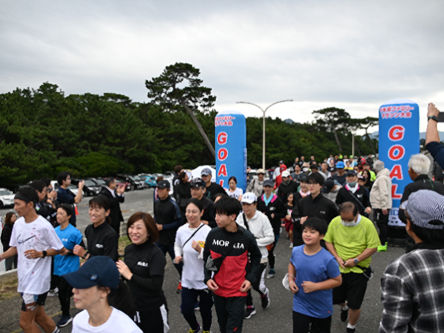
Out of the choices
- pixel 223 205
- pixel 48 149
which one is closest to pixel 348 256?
pixel 223 205

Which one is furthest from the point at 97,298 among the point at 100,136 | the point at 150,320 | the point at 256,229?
the point at 100,136

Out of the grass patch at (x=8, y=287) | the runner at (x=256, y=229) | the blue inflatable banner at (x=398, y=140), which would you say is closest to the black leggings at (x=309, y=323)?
the runner at (x=256, y=229)

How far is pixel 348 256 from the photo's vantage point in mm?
4461

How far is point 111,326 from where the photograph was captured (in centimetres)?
205

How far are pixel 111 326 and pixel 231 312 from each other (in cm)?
189

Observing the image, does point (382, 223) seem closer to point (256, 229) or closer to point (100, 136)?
point (256, 229)

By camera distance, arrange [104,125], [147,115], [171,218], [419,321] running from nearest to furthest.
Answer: [419,321] → [171,218] → [104,125] → [147,115]

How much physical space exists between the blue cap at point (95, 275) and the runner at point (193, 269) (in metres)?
2.07

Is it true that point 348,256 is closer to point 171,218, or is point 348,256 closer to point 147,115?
point 171,218

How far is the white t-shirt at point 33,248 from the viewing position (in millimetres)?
4059

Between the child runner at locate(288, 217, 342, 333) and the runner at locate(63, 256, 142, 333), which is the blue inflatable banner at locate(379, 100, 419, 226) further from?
the runner at locate(63, 256, 142, 333)

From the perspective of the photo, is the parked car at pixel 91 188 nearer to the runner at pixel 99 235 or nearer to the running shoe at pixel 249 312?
the running shoe at pixel 249 312

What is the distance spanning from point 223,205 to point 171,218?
241cm

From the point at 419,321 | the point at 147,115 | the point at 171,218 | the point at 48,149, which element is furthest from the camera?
the point at 147,115
